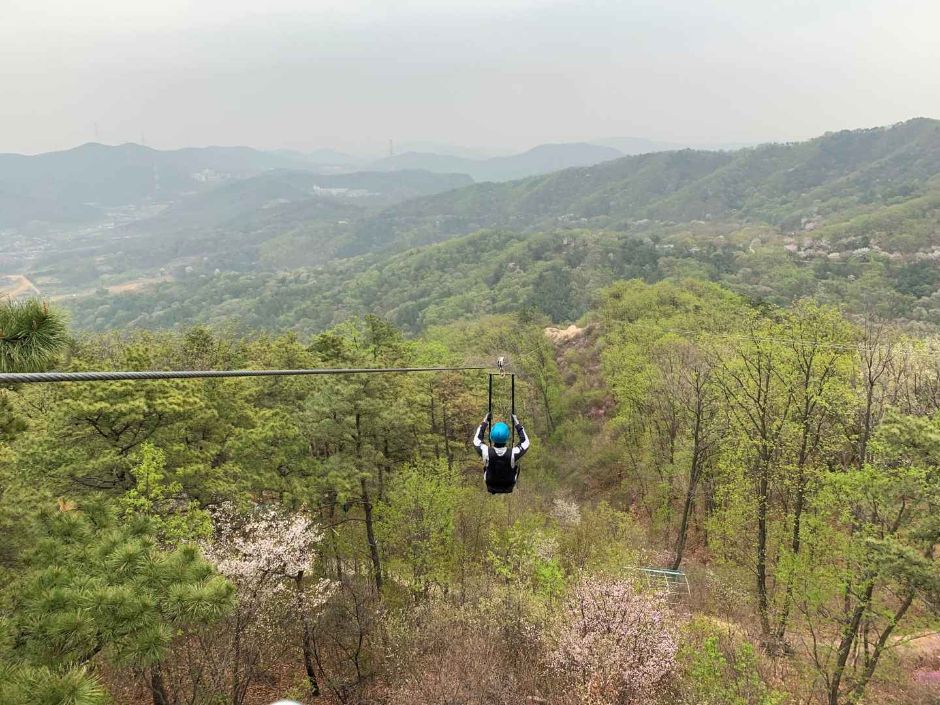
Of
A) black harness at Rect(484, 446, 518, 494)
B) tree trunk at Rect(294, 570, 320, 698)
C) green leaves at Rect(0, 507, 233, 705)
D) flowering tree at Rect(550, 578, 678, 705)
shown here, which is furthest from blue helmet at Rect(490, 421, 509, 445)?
tree trunk at Rect(294, 570, 320, 698)

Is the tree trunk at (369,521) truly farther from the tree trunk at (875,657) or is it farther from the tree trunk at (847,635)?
the tree trunk at (875,657)

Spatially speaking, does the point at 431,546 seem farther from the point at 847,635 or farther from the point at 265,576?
the point at 847,635

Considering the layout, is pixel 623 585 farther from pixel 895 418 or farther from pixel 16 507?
pixel 16 507

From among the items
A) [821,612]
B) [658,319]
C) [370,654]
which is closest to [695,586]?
[821,612]

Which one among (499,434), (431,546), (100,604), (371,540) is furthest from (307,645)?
(499,434)

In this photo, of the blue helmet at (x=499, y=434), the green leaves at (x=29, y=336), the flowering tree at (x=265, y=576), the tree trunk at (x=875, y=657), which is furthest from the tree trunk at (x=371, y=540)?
the tree trunk at (x=875, y=657)

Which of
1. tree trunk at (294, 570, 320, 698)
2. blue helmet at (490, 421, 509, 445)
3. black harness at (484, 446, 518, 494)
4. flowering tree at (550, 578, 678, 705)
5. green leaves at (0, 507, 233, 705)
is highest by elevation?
blue helmet at (490, 421, 509, 445)

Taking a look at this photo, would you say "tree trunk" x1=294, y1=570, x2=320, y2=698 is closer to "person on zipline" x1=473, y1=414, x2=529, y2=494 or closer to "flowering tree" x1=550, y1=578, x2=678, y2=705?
"flowering tree" x1=550, y1=578, x2=678, y2=705
